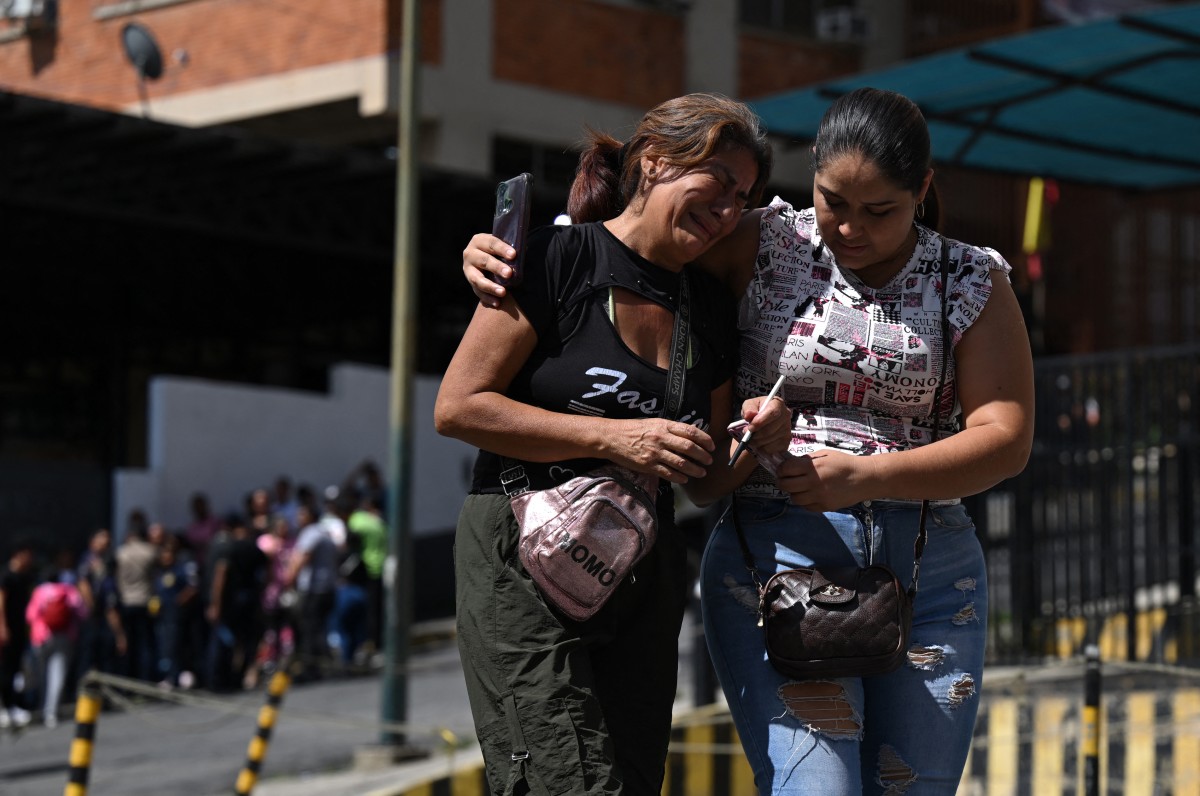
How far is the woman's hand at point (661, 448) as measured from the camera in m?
3.21

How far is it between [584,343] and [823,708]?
844 millimetres

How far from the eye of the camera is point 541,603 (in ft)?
10.9

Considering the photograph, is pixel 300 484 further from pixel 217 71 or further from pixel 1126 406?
pixel 1126 406

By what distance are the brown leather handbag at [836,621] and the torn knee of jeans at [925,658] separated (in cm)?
5

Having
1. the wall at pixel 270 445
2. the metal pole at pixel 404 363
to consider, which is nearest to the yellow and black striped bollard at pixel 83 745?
the metal pole at pixel 404 363

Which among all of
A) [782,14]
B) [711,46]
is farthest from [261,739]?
[782,14]

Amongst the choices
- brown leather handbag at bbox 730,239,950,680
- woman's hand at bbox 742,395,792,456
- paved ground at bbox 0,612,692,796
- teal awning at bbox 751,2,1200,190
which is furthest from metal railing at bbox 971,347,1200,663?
woman's hand at bbox 742,395,792,456

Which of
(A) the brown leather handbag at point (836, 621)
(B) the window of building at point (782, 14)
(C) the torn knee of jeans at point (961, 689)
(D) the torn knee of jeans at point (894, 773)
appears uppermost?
(B) the window of building at point (782, 14)

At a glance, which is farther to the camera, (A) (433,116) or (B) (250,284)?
(B) (250,284)

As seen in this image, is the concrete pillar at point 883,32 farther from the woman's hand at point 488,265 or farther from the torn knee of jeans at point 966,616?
the woman's hand at point 488,265

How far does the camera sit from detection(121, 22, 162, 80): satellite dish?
22.2m

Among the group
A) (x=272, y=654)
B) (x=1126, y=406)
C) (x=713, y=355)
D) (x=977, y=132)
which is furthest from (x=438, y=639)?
(x=713, y=355)

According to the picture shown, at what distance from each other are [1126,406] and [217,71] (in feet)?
49.4

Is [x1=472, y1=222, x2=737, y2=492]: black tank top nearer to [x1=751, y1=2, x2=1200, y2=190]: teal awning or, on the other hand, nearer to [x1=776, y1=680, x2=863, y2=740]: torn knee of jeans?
[x1=776, y1=680, x2=863, y2=740]: torn knee of jeans
